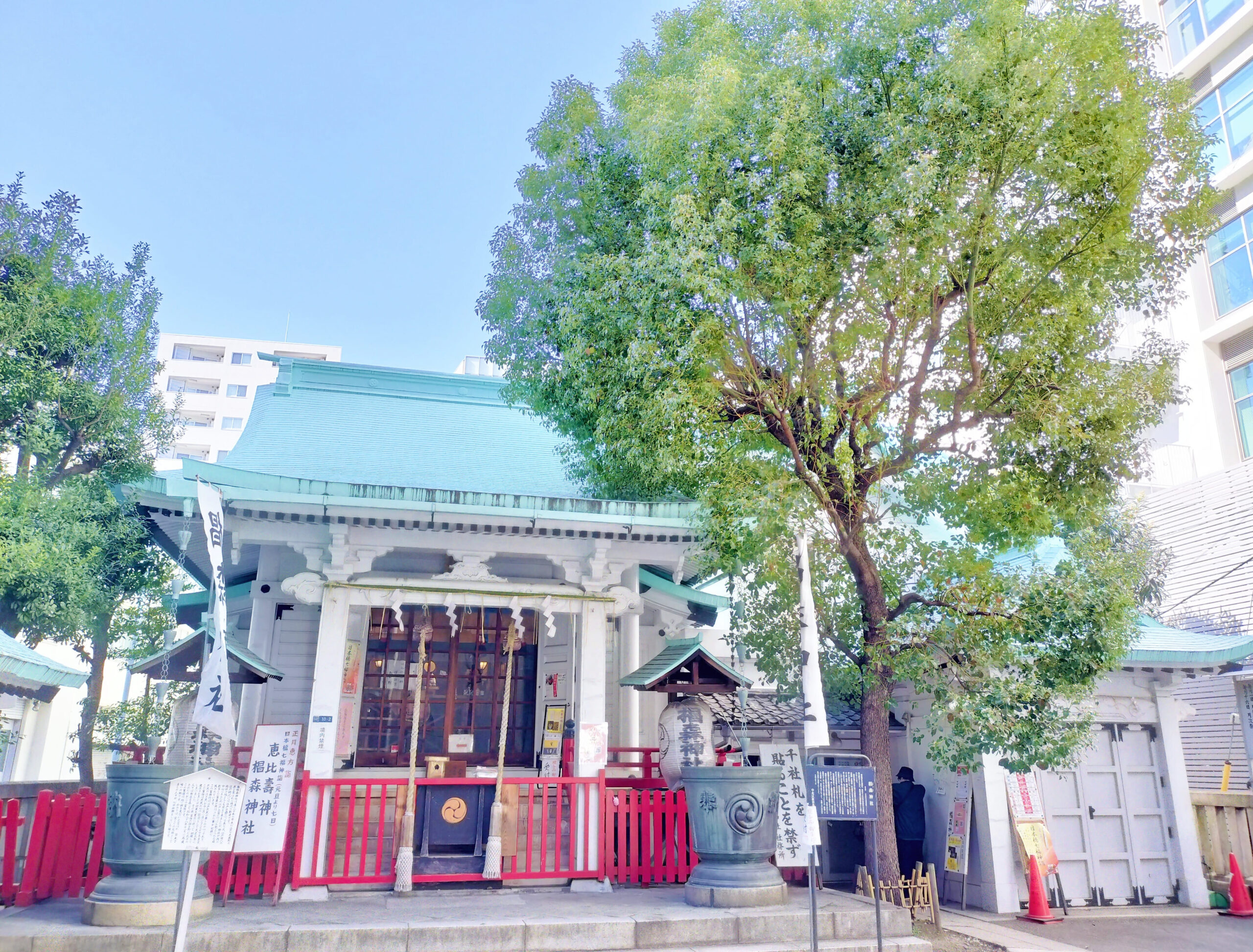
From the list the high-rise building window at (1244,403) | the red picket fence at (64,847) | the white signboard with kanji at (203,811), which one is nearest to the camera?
the white signboard with kanji at (203,811)

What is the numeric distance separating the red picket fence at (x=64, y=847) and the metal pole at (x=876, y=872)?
7160mm

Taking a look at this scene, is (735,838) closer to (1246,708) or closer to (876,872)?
(876,872)

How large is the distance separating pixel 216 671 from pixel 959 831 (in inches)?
375

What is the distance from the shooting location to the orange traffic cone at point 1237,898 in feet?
37.4

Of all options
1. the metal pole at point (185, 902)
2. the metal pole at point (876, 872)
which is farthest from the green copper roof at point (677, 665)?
the metal pole at point (185, 902)

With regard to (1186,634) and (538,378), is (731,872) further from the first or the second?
(1186,634)

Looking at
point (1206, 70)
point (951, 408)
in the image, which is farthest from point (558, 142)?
point (1206, 70)

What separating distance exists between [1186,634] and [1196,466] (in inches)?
330

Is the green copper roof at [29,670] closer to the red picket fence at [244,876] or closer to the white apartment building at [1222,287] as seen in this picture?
the red picket fence at [244,876]

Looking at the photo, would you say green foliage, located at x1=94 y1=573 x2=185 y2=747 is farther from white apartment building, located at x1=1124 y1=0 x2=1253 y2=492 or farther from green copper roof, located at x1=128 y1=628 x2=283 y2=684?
white apartment building, located at x1=1124 y1=0 x2=1253 y2=492

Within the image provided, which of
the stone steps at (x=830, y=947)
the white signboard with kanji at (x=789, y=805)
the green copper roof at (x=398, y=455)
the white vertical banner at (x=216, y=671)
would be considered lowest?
the stone steps at (x=830, y=947)

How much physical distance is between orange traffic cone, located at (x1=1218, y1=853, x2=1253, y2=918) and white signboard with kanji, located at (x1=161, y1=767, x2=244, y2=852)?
41.5 ft

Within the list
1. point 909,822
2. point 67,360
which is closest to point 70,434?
point 67,360

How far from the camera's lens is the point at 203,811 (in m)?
5.94
